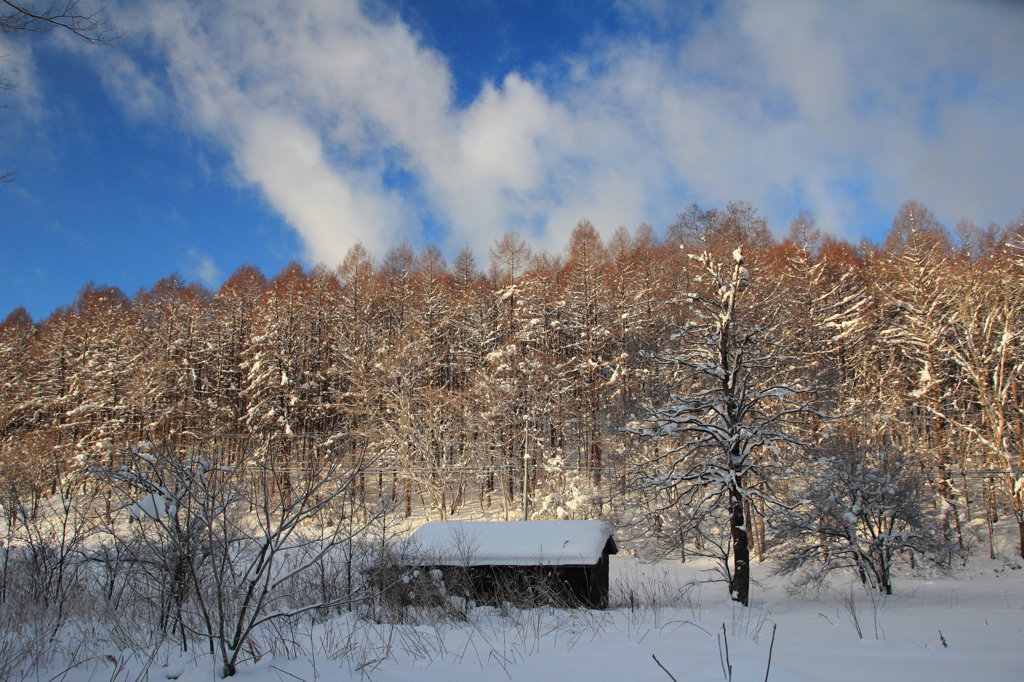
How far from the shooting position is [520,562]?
42.9 feet

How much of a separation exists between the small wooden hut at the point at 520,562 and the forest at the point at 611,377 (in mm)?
3359

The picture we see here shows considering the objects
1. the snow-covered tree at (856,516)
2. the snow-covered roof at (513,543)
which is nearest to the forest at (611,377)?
the snow-covered tree at (856,516)

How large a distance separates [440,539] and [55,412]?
3275cm

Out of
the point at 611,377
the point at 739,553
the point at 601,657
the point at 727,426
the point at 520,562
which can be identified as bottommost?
the point at 739,553

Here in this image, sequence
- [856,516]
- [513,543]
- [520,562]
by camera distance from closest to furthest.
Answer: [520,562], [513,543], [856,516]

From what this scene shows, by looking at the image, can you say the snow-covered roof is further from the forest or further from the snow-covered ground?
the snow-covered ground

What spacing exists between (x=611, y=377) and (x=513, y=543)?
14.9 m

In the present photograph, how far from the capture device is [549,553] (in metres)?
13.3

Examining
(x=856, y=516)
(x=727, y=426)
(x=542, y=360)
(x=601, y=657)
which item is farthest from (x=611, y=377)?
(x=601, y=657)

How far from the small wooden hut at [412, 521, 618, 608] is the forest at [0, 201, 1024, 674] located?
11.0ft

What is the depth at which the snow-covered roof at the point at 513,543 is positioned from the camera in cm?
1308

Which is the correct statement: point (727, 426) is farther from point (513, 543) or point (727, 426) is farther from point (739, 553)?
point (513, 543)

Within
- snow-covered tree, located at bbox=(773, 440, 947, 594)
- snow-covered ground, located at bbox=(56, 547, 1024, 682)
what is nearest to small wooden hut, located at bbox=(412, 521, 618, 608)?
snow-covered ground, located at bbox=(56, 547, 1024, 682)

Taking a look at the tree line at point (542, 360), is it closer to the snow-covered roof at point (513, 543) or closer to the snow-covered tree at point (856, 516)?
the snow-covered tree at point (856, 516)
